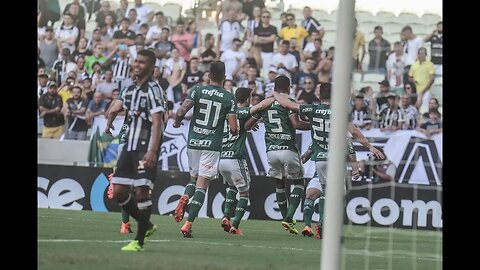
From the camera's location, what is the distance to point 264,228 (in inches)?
286

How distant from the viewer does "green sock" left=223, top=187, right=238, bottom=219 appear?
7.29 m

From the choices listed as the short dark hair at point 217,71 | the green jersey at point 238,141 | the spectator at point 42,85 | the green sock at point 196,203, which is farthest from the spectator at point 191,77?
the spectator at point 42,85

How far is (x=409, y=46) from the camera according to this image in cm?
819

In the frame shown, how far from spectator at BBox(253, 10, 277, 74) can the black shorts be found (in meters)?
1.51

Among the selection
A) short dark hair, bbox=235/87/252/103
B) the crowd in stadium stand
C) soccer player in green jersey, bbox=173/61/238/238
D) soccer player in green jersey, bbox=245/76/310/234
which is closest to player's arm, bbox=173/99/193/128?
soccer player in green jersey, bbox=173/61/238/238

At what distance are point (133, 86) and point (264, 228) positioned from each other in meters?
1.58

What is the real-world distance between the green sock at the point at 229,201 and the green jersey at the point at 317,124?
2.36 feet

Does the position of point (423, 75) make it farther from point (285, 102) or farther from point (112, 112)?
point (112, 112)

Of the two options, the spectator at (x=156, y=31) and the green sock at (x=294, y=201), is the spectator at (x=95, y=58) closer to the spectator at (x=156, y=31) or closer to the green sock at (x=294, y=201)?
the spectator at (x=156, y=31)

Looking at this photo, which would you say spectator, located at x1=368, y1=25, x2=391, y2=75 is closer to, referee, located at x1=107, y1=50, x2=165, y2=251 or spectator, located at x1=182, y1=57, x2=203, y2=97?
spectator, located at x1=182, y1=57, x2=203, y2=97

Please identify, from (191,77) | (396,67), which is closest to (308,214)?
(191,77)

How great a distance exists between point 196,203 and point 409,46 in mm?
2579
